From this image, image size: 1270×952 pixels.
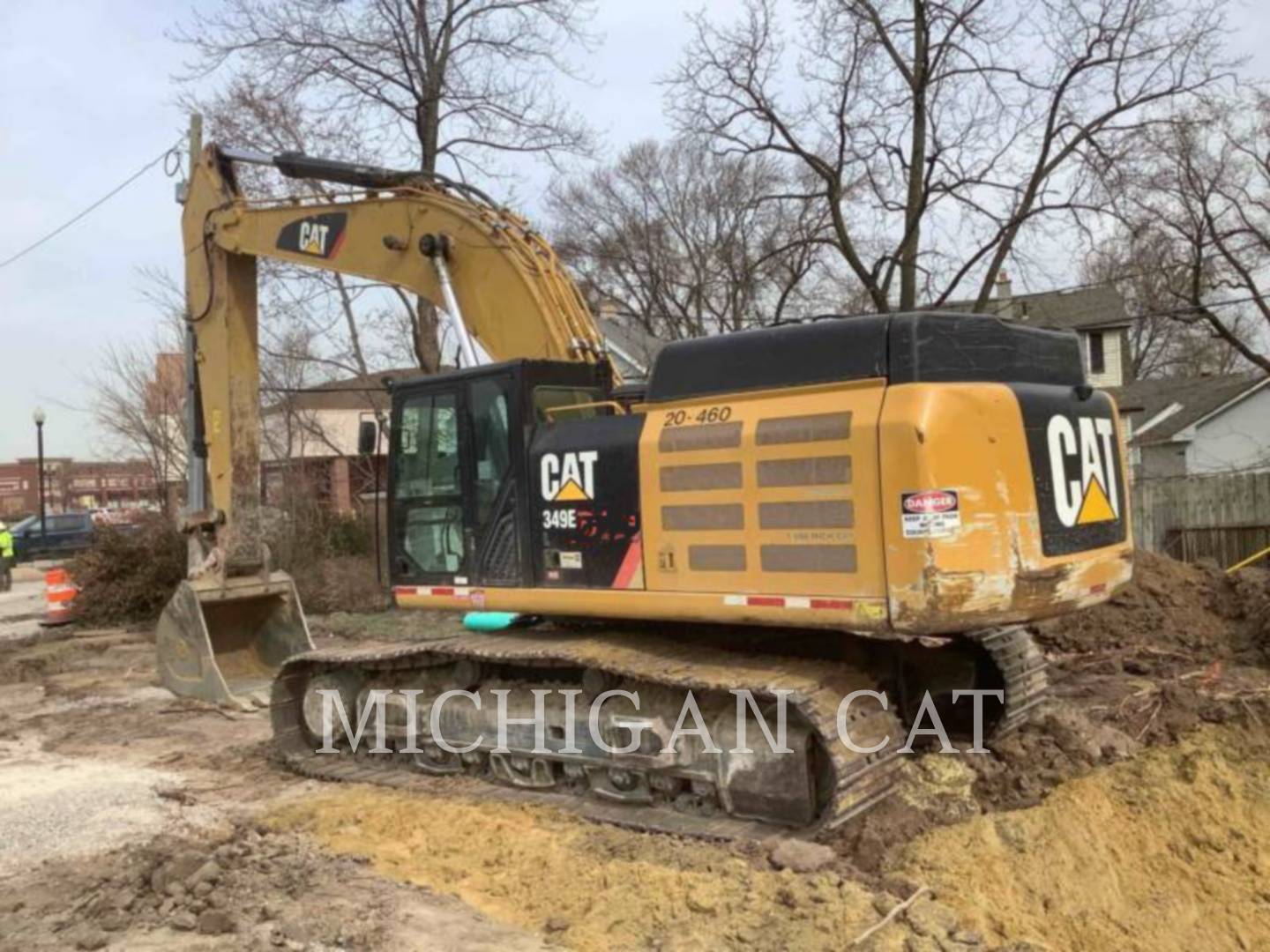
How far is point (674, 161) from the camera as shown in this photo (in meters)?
30.1

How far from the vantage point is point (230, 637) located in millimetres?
9844

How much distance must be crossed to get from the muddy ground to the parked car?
2438 centimetres

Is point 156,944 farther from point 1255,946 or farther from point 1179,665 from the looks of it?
point 1179,665

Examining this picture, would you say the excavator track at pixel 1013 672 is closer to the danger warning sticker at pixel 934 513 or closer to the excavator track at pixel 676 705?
the excavator track at pixel 676 705

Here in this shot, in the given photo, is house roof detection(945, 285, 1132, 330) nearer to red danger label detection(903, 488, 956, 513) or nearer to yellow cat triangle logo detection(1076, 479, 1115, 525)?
yellow cat triangle logo detection(1076, 479, 1115, 525)

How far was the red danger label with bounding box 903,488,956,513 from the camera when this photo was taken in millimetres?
5043

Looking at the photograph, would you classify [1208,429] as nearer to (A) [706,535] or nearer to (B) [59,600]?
(B) [59,600]

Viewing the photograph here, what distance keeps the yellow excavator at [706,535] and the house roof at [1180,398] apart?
29359 millimetres

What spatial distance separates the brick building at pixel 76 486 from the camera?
83.9 feet

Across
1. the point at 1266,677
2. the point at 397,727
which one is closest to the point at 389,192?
the point at 397,727

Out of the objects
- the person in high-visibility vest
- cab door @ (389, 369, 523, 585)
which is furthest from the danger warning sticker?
the person in high-visibility vest

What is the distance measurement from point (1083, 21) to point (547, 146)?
8.11 meters

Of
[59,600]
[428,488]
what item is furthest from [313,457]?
[428,488]

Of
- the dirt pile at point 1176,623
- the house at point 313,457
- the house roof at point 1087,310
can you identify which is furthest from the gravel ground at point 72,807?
the house roof at point 1087,310
